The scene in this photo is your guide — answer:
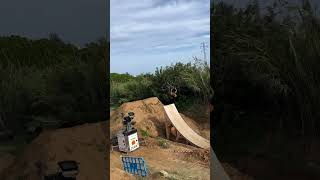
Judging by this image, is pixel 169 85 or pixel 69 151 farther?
pixel 169 85

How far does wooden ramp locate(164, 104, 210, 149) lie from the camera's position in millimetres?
7250

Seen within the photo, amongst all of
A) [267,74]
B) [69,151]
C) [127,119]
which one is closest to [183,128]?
[127,119]

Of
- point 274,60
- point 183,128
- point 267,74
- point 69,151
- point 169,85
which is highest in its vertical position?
point 274,60

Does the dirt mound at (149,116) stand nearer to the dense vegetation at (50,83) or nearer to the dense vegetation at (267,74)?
the dense vegetation at (267,74)

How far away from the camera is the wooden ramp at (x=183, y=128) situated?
23.8 ft

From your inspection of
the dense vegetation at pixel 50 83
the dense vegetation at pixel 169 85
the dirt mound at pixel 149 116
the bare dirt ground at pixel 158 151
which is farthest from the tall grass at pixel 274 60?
the dirt mound at pixel 149 116

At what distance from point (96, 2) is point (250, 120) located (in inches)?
71.2

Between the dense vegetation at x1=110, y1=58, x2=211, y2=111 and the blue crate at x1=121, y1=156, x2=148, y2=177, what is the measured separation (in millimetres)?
1510

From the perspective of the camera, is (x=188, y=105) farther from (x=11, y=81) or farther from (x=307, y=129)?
(x=11, y=81)

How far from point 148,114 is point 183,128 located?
0.67 m

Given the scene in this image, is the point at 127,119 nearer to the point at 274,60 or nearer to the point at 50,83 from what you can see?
the point at 50,83

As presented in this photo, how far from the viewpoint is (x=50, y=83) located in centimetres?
361

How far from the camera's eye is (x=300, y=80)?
376 centimetres

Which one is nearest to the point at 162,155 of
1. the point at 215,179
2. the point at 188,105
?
the point at 188,105
